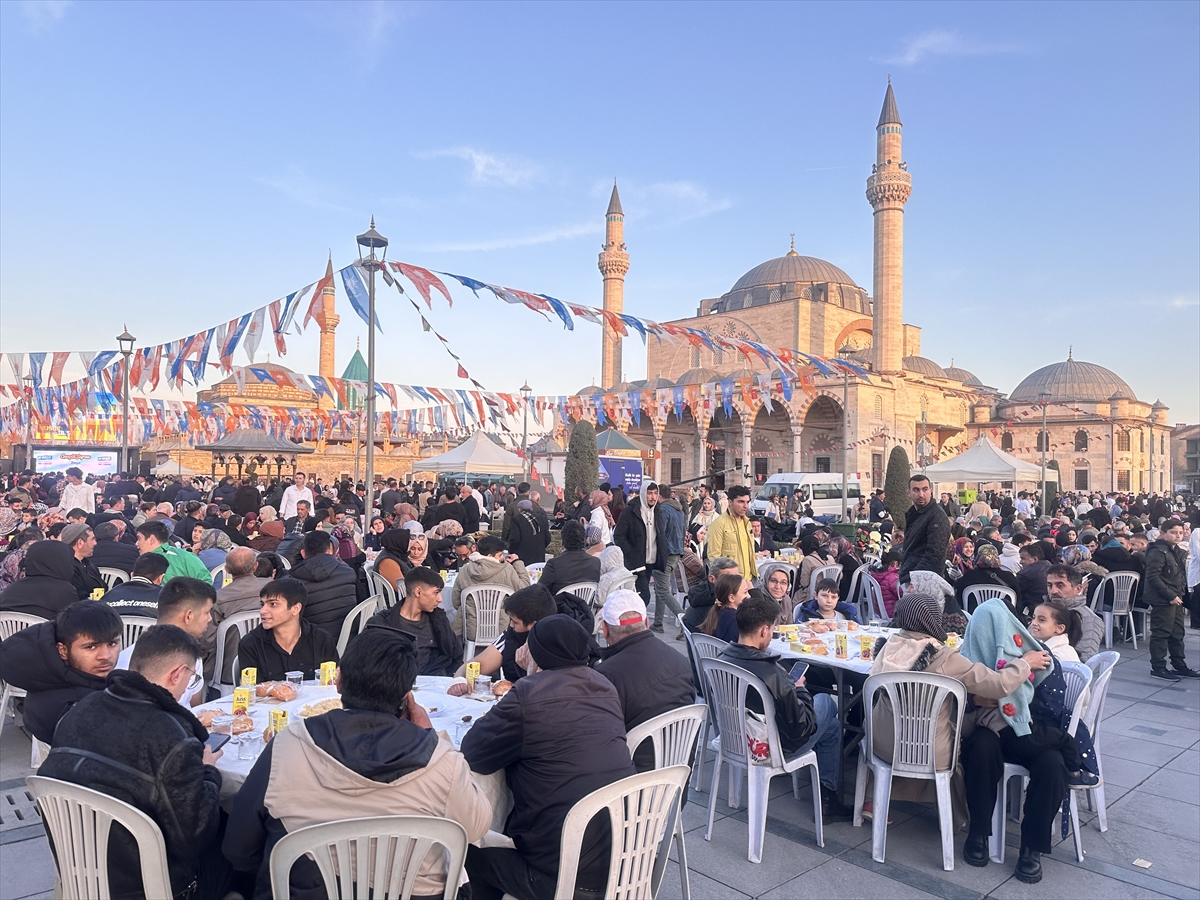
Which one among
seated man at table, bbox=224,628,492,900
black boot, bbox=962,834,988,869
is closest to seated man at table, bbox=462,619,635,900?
seated man at table, bbox=224,628,492,900

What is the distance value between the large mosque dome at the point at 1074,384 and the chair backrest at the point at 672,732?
51410 millimetres

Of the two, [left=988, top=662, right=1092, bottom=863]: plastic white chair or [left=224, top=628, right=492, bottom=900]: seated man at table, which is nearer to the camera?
[left=224, top=628, right=492, bottom=900]: seated man at table

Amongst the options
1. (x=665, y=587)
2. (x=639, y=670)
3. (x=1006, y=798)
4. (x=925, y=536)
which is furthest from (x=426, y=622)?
(x=665, y=587)

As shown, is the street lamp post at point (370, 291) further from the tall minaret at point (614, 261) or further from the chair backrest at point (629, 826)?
the tall minaret at point (614, 261)

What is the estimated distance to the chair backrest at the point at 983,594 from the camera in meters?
6.56

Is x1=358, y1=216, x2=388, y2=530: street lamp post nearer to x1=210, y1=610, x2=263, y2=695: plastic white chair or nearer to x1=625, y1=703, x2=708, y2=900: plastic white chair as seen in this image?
x1=210, y1=610, x2=263, y2=695: plastic white chair

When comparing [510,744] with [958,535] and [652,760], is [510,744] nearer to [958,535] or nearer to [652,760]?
[652,760]

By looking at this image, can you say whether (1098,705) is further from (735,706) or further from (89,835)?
(89,835)

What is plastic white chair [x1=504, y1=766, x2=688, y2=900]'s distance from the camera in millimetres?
2186

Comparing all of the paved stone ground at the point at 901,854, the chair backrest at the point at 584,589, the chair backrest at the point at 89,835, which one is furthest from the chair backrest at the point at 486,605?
the chair backrest at the point at 89,835

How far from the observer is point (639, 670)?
3090 millimetres

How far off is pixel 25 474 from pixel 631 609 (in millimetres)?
21606

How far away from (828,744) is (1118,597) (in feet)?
19.7

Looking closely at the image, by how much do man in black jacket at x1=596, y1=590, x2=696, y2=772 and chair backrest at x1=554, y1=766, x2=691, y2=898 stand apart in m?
0.56
